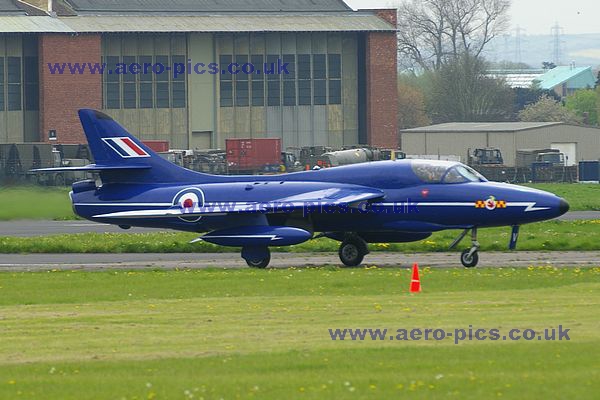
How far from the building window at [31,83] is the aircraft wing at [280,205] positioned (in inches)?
1891

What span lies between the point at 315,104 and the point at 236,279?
191ft

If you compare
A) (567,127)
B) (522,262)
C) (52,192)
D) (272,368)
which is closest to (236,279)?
(522,262)

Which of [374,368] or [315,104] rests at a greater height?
[315,104]

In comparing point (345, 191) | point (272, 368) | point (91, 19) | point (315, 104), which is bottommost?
point (272, 368)

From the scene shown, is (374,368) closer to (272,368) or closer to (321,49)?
(272,368)

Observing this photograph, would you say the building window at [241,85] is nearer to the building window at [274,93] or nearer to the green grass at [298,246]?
the building window at [274,93]

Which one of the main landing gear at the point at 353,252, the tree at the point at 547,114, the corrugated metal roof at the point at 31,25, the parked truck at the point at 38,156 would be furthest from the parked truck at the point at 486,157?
the main landing gear at the point at 353,252

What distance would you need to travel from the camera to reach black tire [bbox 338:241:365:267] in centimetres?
2731

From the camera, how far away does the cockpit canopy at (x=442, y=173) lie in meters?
26.9

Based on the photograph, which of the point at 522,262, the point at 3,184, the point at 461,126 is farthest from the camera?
the point at 461,126

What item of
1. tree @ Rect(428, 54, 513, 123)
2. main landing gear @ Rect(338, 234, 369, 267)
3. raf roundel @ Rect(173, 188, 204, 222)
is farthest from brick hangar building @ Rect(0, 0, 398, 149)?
main landing gear @ Rect(338, 234, 369, 267)

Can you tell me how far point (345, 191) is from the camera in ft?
88.7

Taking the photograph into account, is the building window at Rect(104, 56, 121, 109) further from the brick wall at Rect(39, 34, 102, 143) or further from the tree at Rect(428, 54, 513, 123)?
the tree at Rect(428, 54, 513, 123)

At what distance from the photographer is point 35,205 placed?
3681cm
